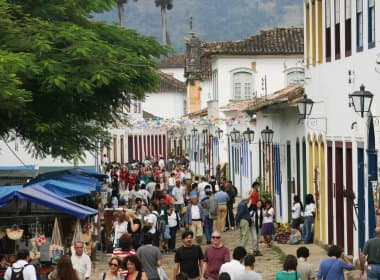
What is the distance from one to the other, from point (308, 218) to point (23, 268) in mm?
13747

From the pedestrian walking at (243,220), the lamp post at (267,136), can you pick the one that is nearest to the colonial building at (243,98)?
the lamp post at (267,136)

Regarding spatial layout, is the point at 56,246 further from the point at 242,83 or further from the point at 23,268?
the point at 242,83

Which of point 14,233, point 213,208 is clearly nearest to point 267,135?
point 213,208

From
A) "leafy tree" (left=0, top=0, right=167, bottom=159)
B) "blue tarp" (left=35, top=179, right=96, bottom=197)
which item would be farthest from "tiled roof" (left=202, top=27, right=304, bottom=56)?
"blue tarp" (left=35, top=179, right=96, bottom=197)

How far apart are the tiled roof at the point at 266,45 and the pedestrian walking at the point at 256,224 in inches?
1192

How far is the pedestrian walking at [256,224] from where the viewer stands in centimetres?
2948

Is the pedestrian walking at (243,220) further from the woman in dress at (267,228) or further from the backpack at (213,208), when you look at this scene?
the backpack at (213,208)

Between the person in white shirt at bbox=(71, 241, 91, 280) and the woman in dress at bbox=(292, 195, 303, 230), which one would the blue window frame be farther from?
the woman in dress at bbox=(292, 195, 303, 230)

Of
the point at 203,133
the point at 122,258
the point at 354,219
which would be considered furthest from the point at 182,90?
the point at 122,258

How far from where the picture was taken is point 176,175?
48.2m

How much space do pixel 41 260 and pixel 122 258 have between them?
4.34 m

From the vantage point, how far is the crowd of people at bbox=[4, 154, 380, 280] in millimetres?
16781

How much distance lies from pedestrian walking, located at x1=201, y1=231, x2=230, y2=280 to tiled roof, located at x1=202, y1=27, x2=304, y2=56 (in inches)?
1719

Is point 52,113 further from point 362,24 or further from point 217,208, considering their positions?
point 362,24
